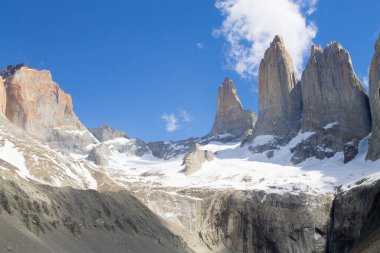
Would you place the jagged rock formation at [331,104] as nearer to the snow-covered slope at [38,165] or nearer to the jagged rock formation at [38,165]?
the jagged rock formation at [38,165]

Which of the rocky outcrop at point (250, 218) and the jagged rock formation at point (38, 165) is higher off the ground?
the jagged rock formation at point (38, 165)

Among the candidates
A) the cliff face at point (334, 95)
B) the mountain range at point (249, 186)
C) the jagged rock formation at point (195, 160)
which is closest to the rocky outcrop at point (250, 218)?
the mountain range at point (249, 186)

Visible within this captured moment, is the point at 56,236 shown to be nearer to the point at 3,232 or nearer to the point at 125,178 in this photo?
the point at 3,232

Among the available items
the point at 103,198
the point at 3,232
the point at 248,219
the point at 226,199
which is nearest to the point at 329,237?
the point at 248,219

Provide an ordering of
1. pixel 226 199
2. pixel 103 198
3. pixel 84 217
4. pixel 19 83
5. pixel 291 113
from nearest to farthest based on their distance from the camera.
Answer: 1. pixel 84 217
2. pixel 103 198
3. pixel 226 199
4. pixel 291 113
5. pixel 19 83

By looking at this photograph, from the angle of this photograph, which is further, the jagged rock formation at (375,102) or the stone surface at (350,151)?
the stone surface at (350,151)

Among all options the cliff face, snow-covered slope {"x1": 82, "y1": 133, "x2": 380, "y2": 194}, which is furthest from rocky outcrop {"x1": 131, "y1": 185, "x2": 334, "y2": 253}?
the cliff face

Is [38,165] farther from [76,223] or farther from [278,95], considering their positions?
[278,95]
